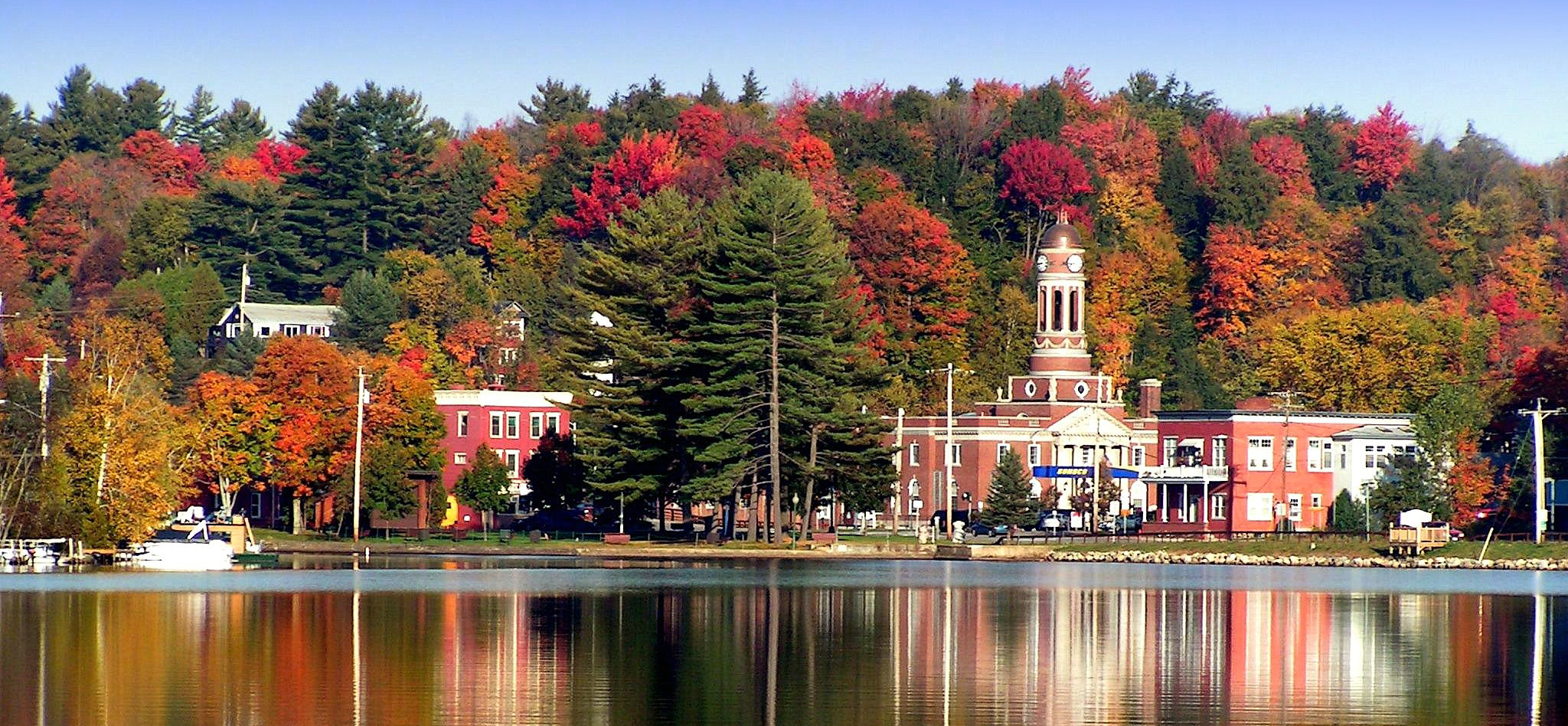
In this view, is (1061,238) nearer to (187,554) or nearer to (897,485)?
(897,485)

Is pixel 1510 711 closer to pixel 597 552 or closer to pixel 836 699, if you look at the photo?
pixel 836 699

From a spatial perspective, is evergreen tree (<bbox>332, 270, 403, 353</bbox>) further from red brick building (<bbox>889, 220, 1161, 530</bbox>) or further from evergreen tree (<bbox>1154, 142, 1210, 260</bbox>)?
evergreen tree (<bbox>1154, 142, 1210, 260</bbox>)

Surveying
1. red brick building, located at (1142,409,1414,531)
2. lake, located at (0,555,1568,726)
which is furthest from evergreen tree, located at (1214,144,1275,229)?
lake, located at (0,555,1568,726)

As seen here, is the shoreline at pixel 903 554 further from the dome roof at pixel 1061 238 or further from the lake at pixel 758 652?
the dome roof at pixel 1061 238

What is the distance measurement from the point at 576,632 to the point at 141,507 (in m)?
34.0

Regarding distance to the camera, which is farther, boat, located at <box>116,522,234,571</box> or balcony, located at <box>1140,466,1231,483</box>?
balcony, located at <box>1140,466,1231,483</box>

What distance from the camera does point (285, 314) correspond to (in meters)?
160

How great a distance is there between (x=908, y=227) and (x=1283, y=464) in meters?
28.0

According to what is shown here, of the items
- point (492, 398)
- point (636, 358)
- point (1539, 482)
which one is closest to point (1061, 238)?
point (492, 398)

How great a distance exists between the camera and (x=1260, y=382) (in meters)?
147

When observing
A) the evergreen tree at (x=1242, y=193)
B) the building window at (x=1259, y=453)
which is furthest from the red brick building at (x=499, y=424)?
the evergreen tree at (x=1242, y=193)

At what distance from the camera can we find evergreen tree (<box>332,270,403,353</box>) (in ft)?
497

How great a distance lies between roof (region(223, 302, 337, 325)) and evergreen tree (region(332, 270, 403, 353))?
11.0 feet

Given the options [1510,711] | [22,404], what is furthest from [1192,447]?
[1510,711]
